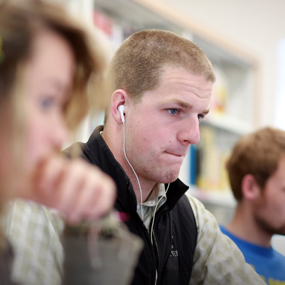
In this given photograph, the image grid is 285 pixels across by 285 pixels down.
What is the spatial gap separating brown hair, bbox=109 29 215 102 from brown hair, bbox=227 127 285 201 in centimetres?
39

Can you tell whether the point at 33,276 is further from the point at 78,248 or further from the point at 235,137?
the point at 235,137

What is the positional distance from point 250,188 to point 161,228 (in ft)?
1.26

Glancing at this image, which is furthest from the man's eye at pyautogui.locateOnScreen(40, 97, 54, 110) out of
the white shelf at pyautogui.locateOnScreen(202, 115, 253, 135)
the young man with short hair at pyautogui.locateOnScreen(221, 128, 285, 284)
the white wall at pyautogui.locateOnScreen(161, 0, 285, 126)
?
the white wall at pyautogui.locateOnScreen(161, 0, 285, 126)

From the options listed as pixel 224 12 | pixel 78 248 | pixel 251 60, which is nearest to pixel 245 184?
pixel 78 248

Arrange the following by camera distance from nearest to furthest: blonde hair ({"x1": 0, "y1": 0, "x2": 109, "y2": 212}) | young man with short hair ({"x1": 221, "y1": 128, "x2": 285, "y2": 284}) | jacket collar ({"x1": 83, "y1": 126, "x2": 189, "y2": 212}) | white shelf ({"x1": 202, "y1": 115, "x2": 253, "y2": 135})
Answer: blonde hair ({"x1": 0, "y1": 0, "x2": 109, "y2": 212}) → jacket collar ({"x1": 83, "y1": 126, "x2": 189, "y2": 212}) → young man with short hair ({"x1": 221, "y1": 128, "x2": 285, "y2": 284}) → white shelf ({"x1": 202, "y1": 115, "x2": 253, "y2": 135})

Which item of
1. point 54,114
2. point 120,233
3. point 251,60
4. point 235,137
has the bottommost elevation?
point 235,137

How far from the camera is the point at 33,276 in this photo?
49cm

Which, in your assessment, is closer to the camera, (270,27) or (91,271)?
(91,271)

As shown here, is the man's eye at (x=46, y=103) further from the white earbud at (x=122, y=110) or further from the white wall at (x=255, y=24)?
the white wall at (x=255, y=24)

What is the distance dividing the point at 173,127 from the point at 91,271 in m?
0.48

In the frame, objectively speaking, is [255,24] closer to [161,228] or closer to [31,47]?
[161,228]

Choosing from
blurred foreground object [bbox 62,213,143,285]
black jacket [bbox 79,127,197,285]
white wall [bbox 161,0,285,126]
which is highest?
white wall [bbox 161,0,285,126]

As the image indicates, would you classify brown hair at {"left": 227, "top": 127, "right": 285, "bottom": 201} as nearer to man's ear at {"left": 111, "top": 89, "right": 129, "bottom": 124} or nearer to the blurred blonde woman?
man's ear at {"left": 111, "top": 89, "right": 129, "bottom": 124}

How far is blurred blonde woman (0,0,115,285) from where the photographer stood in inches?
13.2
